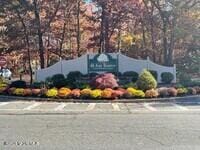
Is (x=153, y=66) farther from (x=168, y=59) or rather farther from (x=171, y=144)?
(x=171, y=144)

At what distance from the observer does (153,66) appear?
101ft

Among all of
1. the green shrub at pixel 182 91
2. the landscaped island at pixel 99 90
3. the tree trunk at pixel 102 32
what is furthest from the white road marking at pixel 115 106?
the tree trunk at pixel 102 32

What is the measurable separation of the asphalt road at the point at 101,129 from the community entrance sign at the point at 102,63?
1096 centimetres

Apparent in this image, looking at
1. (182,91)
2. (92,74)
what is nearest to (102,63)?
(92,74)

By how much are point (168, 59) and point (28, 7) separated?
497 inches

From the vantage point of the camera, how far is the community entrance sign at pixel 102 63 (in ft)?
96.7

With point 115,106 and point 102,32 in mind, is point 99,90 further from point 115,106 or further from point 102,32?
point 102,32

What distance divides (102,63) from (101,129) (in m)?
17.0

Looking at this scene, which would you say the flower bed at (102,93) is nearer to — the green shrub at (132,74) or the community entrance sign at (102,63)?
the green shrub at (132,74)

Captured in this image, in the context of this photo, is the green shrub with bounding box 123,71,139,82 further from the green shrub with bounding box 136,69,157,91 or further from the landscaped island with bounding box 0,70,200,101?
the green shrub with bounding box 136,69,157,91

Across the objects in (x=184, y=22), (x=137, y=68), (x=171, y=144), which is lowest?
(x=171, y=144)

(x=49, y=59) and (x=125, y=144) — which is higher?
(x=49, y=59)

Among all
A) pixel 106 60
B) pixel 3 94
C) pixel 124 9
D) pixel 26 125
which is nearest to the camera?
pixel 26 125

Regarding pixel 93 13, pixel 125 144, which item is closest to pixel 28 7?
pixel 93 13
